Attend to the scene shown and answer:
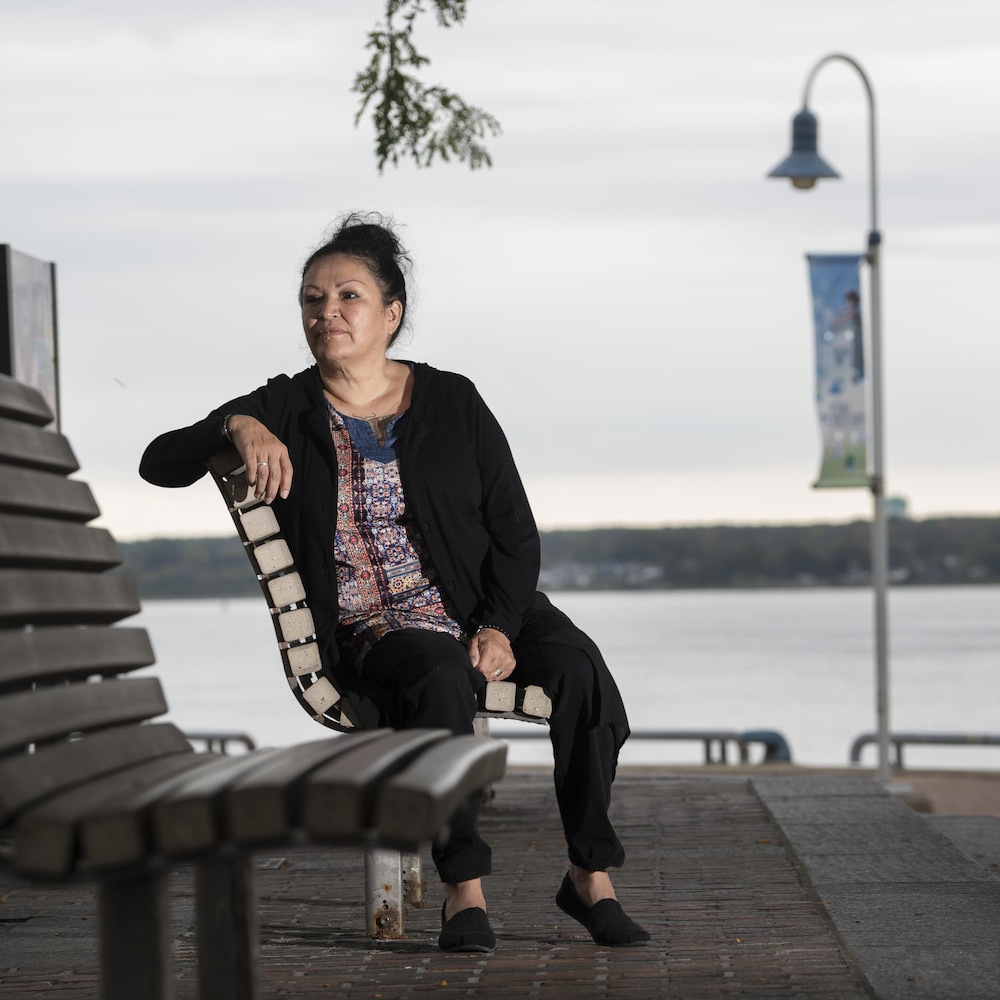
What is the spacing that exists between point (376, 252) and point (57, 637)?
1.92 metres

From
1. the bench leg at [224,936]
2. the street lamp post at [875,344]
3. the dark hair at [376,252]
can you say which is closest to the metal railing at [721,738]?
the street lamp post at [875,344]

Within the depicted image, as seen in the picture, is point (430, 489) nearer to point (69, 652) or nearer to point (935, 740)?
point (69, 652)

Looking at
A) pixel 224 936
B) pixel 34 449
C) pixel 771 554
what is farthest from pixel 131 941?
pixel 771 554

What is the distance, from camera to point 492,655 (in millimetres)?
3666

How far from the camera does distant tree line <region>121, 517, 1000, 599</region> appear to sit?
55519 mm

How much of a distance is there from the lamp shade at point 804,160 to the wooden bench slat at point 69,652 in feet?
30.6

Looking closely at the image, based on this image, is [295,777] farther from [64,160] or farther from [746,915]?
[64,160]

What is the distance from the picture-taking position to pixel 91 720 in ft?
7.89

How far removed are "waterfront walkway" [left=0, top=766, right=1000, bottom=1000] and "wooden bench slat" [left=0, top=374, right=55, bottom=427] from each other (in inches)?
45.8

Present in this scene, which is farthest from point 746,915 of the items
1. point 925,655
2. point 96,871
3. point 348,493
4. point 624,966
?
point 925,655

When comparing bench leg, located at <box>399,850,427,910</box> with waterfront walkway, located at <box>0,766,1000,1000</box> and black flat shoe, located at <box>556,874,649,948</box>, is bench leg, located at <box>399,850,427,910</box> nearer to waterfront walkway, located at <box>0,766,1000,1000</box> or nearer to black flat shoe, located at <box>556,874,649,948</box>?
waterfront walkway, located at <box>0,766,1000,1000</box>

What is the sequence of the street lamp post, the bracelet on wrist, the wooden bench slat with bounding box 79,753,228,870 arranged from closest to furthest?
the wooden bench slat with bounding box 79,753,228,870
the bracelet on wrist
the street lamp post

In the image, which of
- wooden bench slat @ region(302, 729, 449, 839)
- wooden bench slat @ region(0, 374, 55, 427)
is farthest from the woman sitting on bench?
wooden bench slat @ region(302, 729, 449, 839)

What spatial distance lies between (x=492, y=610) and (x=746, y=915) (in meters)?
0.92
